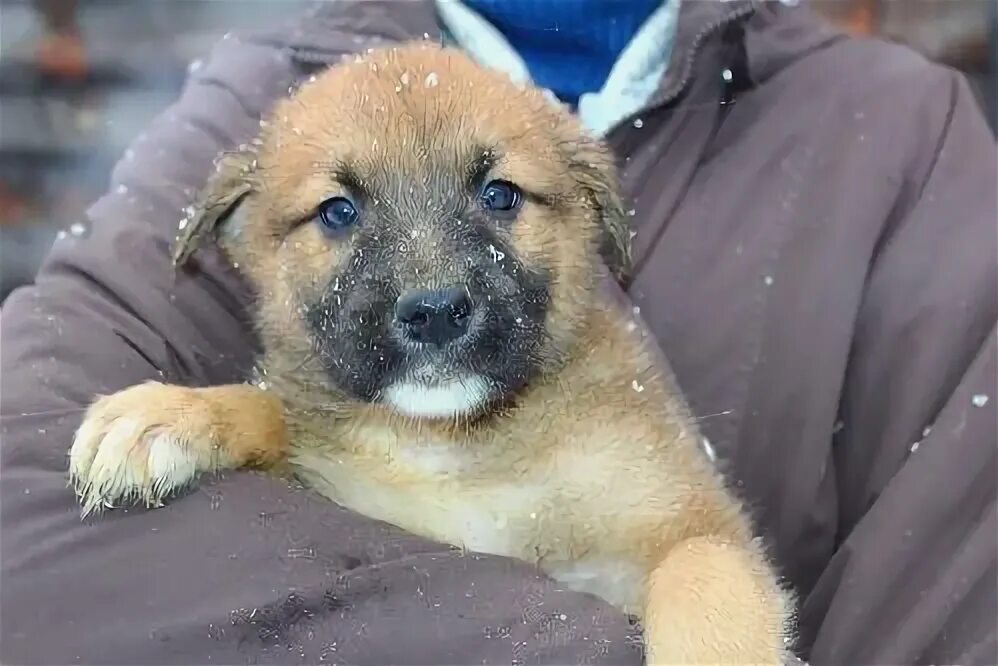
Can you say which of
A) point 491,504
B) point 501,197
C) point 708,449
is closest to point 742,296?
point 708,449

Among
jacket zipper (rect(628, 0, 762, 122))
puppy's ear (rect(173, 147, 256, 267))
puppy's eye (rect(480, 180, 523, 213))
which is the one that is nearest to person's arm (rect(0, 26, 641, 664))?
puppy's ear (rect(173, 147, 256, 267))

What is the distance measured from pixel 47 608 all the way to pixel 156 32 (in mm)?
2261

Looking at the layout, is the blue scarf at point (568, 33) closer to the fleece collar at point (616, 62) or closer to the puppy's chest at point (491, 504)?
the fleece collar at point (616, 62)

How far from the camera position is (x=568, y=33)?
2.48 m

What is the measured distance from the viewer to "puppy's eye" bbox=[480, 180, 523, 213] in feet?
6.24

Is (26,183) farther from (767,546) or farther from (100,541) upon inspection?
(767,546)

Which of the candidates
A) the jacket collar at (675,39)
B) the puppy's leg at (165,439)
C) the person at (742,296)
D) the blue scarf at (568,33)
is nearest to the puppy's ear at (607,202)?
the person at (742,296)

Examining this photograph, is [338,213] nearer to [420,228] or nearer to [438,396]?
[420,228]

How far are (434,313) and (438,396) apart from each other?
181mm

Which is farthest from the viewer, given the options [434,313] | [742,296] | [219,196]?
[742,296]

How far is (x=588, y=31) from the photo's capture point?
2.47 m

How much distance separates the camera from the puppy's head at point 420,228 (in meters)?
1.71

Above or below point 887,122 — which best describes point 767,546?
below

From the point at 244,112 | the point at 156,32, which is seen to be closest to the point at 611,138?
the point at 244,112
